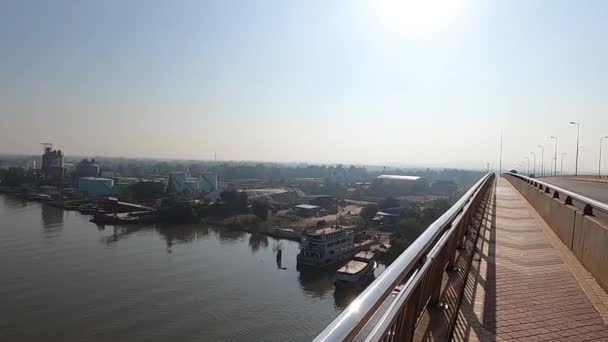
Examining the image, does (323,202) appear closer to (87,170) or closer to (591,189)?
(591,189)

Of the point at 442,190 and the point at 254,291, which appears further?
the point at 442,190

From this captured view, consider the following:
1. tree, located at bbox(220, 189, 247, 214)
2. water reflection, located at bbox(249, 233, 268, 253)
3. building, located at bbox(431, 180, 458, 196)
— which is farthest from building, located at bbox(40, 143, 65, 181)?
building, located at bbox(431, 180, 458, 196)

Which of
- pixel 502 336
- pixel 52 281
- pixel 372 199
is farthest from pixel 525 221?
pixel 372 199

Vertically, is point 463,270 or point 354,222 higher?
point 463,270

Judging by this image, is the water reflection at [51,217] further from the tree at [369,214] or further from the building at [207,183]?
the building at [207,183]

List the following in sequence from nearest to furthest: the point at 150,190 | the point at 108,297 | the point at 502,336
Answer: the point at 502,336
the point at 108,297
the point at 150,190

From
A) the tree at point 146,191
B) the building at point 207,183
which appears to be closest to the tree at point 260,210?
the tree at point 146,191

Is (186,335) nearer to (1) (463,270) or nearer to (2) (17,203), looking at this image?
(1) (463,270)
